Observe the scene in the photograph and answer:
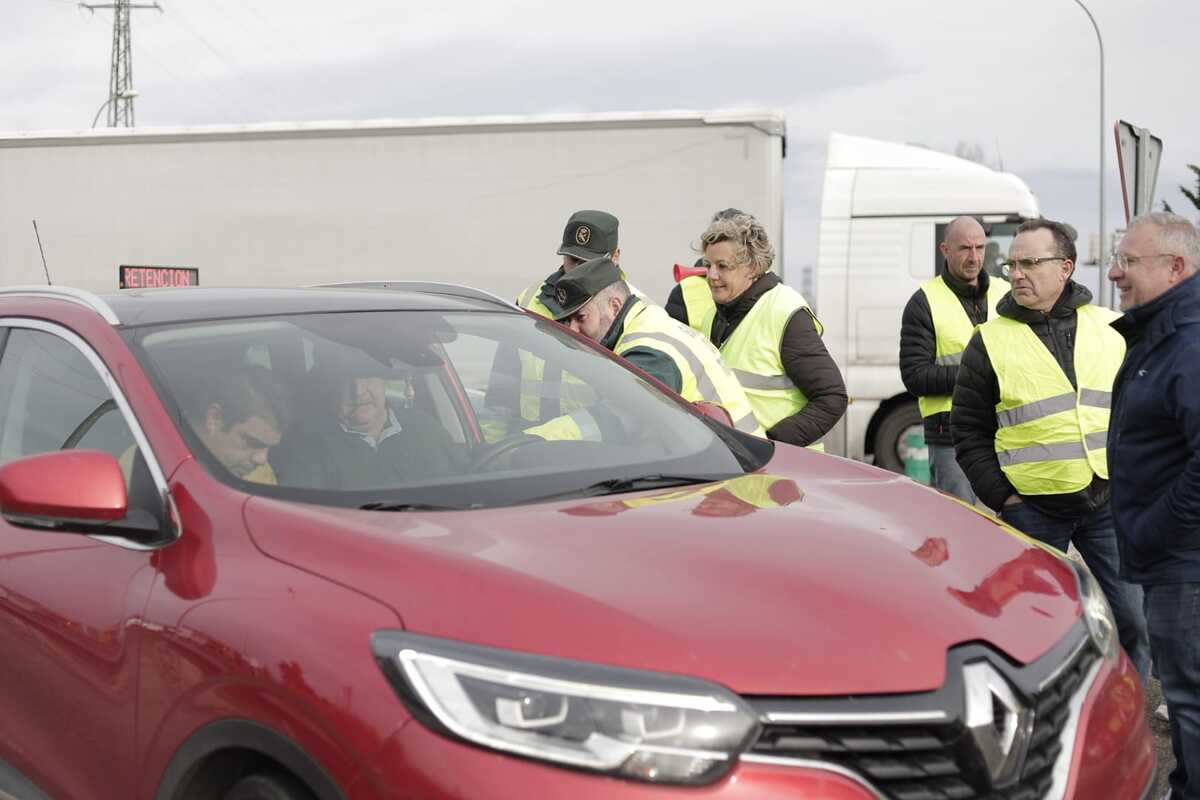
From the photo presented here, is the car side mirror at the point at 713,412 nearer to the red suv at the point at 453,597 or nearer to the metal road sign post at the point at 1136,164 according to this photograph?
the red suv at the point at 453,597

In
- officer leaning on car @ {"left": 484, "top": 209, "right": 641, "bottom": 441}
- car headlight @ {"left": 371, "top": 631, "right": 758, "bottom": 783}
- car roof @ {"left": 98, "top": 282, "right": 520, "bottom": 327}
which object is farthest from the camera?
officer leaning on car @ {"left": 484, "top": 209, "right": 641, "bottom": 441}

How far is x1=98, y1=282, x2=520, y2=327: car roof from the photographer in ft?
10.4

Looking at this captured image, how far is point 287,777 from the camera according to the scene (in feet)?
7.25

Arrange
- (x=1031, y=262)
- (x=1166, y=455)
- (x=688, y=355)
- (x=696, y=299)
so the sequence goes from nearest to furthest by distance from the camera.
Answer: (x=1166, y=455)
(x=688, y=355)
(x=1031, y=262)
(x=696, y=299)

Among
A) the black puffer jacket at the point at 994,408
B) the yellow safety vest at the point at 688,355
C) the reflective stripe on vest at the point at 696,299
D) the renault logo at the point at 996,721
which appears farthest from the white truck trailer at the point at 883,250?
the renault logo at the point at 996,721

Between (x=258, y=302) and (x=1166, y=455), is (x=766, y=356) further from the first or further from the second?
(x=258, y=302)

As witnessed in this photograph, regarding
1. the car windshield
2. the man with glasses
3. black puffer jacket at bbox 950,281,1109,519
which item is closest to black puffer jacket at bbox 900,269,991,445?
black puffer jacket at bbox 950,281,1109,519

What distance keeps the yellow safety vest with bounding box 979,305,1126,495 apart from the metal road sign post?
2.12m

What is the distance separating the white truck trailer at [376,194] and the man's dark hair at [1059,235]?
7023mm

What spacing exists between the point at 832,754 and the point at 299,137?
11519mm

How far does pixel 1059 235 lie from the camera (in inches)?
184

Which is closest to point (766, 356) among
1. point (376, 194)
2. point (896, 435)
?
point (896, 435)

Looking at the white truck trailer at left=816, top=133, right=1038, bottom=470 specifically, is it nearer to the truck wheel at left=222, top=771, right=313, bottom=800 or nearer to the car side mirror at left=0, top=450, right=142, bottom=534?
the car side mirror at left=0, top=450, right=142, bottom=534

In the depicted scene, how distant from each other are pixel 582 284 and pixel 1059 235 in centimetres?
169
